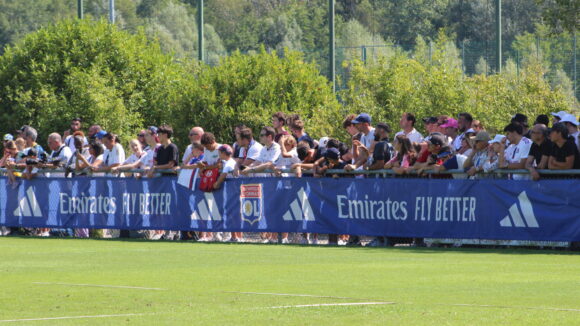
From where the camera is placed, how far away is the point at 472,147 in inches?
723

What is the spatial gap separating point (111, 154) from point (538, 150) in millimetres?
9457

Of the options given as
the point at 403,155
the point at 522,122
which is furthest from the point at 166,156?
the point at 522,122

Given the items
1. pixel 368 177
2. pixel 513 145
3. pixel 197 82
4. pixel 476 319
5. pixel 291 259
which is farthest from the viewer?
pixel 197 82

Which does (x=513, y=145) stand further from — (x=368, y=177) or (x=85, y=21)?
(x=85, y=21)

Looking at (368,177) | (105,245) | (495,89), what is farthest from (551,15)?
(105,245)

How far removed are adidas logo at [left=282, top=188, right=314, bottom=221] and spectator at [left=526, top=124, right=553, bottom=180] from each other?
14.2 feet

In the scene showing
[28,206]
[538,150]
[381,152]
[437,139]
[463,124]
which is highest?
[463,124]

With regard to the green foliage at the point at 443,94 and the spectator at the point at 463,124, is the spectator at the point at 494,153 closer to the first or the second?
the spectator at the point at 463,124

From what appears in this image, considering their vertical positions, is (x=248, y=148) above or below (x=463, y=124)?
below

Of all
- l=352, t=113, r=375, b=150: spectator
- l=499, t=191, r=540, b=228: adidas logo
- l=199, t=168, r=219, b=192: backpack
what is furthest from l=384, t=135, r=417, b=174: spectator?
l=199, t=168, r=219, b=192: backpack

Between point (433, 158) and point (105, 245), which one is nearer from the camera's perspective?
point (433, 158)

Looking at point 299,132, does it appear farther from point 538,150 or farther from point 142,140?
point 538,150

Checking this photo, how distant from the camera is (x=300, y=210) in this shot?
67.1ft

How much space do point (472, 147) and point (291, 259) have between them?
3773mm
